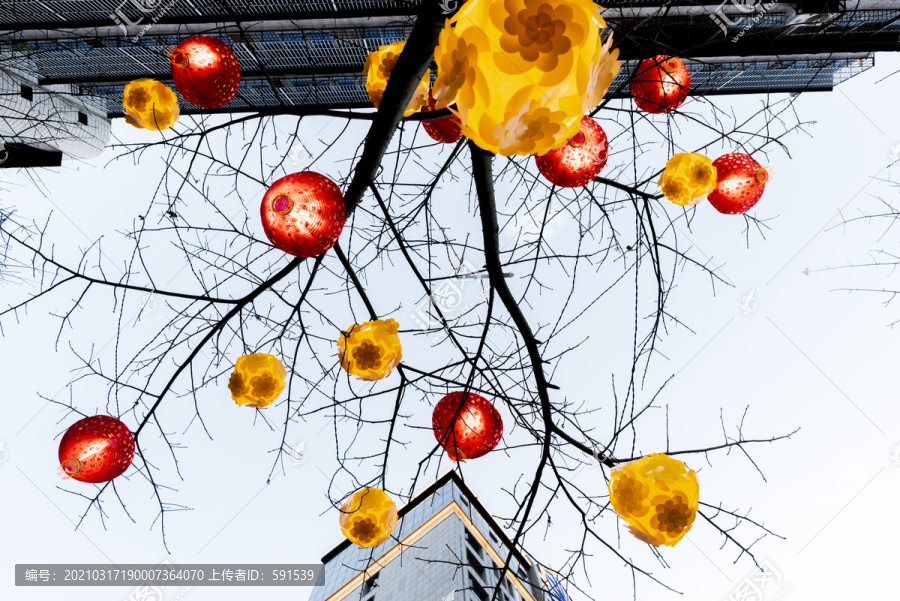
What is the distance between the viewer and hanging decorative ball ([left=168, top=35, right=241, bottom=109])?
2957 millimetres

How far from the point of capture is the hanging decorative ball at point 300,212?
1.90 meters

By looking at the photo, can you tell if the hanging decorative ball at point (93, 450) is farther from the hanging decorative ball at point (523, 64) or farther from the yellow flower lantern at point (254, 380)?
the hanging decorative ball at point (523, 64)

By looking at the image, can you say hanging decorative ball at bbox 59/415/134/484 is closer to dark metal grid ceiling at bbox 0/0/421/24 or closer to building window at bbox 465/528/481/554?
dark metal grid ceiling at bbox 0/0/421/24

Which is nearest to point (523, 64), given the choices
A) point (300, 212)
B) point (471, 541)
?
point (300, 212)

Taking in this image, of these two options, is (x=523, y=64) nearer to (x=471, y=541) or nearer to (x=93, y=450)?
(x=93, y=450)

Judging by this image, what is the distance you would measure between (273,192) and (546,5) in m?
1.28

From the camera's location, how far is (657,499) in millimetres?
1999

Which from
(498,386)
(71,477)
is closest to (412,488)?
(498,386)

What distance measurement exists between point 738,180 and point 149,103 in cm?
358

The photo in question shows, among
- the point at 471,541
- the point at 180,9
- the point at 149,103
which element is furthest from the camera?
the point at 471,541

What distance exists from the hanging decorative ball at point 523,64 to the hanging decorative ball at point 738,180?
2299 mm

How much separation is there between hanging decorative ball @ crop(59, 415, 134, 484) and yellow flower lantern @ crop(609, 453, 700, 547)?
2.59m

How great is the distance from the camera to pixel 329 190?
1.97 meters

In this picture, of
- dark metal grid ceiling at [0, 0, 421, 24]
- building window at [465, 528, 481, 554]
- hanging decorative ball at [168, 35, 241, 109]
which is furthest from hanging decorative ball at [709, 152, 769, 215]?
building window at [465, 528, 481, 554]
